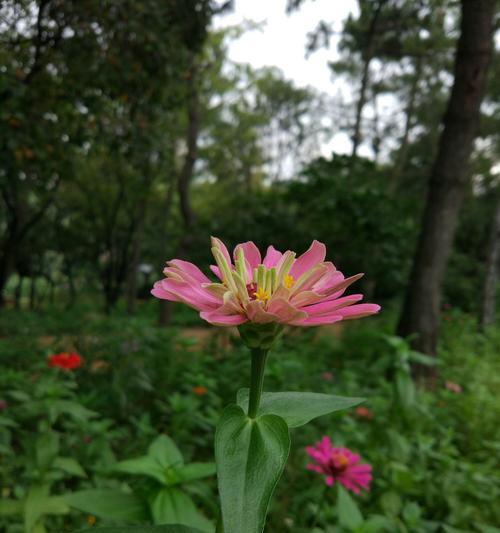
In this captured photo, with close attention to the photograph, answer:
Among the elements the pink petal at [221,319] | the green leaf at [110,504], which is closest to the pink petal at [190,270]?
the pink petal at [221,319]

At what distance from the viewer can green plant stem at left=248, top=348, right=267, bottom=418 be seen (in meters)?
0.63

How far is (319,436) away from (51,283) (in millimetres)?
12199

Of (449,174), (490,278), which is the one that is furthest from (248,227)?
(449,174)

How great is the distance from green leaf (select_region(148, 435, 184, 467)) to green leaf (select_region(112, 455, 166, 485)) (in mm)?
19

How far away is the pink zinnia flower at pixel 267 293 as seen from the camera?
0.59 metres

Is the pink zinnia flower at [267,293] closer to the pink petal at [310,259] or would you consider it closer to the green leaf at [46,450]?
the pink petal at [310,259]

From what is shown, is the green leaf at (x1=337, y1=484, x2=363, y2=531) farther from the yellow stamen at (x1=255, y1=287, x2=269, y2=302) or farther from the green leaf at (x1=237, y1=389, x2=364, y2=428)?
the yellow stamen at (x1=255, y1=287, x2=269, y2=302)

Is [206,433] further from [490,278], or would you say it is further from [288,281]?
[490,278]

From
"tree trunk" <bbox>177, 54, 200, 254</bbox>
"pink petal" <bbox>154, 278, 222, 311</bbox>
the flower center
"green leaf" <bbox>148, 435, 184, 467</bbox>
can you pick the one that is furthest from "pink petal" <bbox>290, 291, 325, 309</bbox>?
"tree trunk" <bbox>177, 54, 200, 254</bbox>

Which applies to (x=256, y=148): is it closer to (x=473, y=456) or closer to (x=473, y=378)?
(x=473, y=378)

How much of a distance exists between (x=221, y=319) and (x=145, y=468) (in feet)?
2.57

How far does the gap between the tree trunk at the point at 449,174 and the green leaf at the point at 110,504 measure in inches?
145

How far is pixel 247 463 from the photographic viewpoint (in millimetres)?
568

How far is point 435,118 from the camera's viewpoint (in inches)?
567
